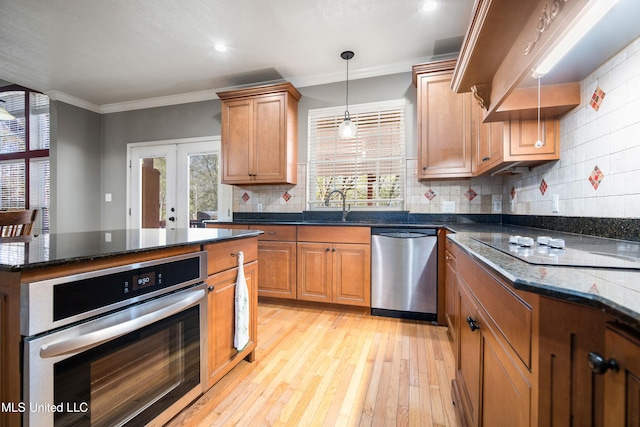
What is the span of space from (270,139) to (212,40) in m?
1.10

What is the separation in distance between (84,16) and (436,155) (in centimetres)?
344

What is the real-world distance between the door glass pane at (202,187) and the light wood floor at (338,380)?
6.91 ft

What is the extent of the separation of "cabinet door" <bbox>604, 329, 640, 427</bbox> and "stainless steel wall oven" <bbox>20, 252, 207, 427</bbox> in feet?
4.27

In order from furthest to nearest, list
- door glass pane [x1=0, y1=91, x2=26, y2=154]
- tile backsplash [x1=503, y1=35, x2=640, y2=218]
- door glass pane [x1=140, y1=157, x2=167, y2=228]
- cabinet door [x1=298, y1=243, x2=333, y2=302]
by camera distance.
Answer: door glass pane [x1=0, y1=91, x2=26, y2=154] < door glass pane [x1=140, y1=157, x2=167, y2=228] < cabinet door [x1=298, y1=243, x2=333, y2=302] < tile backsplash [x1=503, y1=35, x2=640, y2=218]

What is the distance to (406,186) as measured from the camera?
10.4ft

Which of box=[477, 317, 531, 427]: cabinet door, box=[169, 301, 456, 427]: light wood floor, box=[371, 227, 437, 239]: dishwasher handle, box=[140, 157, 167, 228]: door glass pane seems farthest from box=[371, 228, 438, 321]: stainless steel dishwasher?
box=[140, 157, 167, 228]: door glass pane

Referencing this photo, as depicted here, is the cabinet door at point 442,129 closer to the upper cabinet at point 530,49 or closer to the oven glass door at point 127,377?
the upper cabinet at point 530,49

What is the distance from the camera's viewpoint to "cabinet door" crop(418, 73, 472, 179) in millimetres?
2699

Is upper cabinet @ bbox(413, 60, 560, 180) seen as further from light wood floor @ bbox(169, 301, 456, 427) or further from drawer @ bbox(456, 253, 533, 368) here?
drawer @ bbox(456, 253, 533, 368)

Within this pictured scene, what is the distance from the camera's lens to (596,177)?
1454 millimetres

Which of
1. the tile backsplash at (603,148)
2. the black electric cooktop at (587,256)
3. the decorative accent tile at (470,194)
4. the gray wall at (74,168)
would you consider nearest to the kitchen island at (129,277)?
the black electric cooktop at (587,256)

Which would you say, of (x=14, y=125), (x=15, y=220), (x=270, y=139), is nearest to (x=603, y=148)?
(x=270, y=139)

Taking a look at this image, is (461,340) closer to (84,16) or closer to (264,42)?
(264,42)

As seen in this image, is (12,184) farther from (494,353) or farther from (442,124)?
(494,353)
